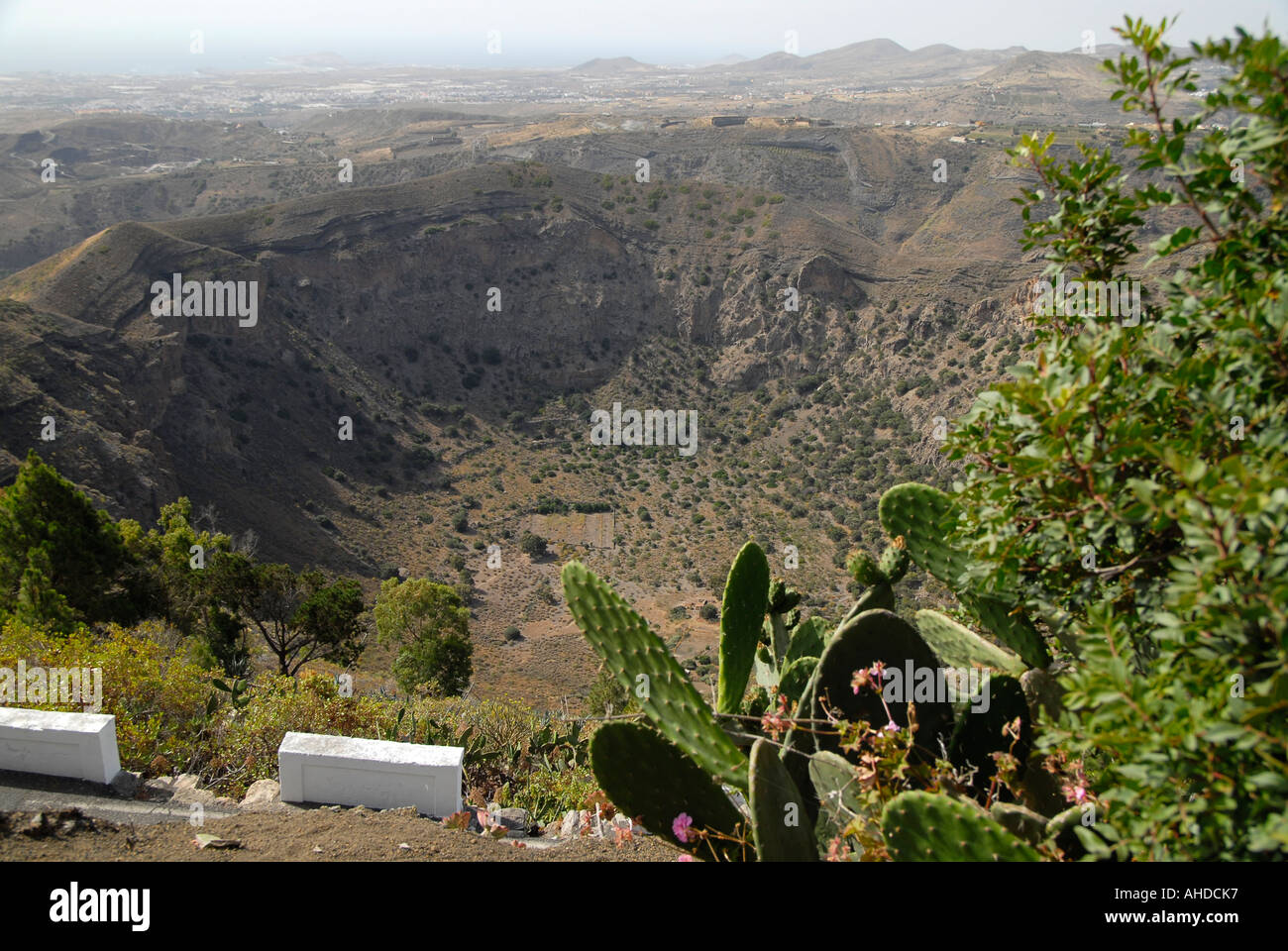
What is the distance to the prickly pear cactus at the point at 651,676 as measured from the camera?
405 centimetres

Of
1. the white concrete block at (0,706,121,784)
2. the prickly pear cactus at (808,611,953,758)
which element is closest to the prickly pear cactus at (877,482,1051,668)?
the prickly pear cactus at (808,611,953,758)

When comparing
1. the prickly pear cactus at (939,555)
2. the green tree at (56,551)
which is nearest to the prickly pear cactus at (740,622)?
the prickly pear cactus at (939,555)

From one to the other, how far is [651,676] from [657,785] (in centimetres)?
61

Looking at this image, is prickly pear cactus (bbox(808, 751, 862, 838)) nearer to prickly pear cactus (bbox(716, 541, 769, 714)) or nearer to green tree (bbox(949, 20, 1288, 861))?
green tree (bbox(949, 20, 1288, 861))

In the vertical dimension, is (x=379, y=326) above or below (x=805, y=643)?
above

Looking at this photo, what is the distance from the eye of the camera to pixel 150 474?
1089 inches

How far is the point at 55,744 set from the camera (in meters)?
6.84

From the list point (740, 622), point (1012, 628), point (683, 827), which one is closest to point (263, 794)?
point (740, 622)

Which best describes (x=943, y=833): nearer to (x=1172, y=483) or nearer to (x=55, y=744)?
(x=1172, y=483)

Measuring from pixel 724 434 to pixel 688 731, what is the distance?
35.4 metres

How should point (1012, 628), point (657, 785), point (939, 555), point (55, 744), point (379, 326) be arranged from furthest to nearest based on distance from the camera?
point (379, 326) → point (55, 744) → point (939, 555) → point (1012, 628) → point (657, 785)

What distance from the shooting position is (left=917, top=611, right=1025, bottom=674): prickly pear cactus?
5.04 meters

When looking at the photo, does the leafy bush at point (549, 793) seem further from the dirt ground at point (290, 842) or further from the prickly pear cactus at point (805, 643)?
the prickly pear cactus at point (805, 643)

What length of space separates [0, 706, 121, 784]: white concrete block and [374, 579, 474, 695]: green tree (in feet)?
40.5
